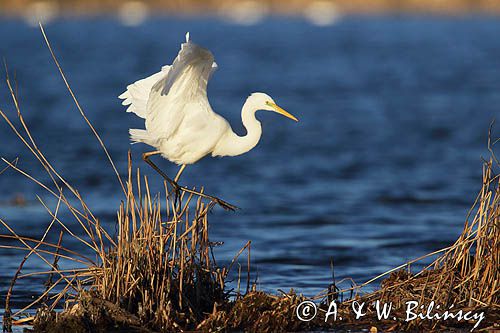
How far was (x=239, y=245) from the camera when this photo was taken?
11.3 m

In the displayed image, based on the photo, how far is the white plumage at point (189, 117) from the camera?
7.34m

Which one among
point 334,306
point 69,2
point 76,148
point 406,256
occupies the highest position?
point 69,2

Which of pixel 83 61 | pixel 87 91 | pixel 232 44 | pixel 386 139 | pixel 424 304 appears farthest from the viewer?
pixel 232 44

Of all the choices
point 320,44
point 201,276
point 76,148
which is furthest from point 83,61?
point 201,276

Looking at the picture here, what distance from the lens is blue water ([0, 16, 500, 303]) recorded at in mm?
11578

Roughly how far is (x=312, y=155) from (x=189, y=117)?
11.9 meters

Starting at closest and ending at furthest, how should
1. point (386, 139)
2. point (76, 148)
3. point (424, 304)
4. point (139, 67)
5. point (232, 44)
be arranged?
1. point (424, 304)
2. point (76, 148)
3. point (386, 139)
4. point (139, 67)
5. point (232, 44)

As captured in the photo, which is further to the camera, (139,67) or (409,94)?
(139,67)

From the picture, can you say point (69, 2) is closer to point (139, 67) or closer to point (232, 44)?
point (232, 44)

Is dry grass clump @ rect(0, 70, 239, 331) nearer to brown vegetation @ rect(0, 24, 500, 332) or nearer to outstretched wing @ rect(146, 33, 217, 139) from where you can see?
brown vegetation @ rect(0, 24, 500, 332)

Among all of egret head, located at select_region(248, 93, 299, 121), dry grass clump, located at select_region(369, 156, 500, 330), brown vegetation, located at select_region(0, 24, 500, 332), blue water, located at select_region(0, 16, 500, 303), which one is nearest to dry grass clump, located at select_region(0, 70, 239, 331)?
brown vegetation, located at select_region(0, 24, 500, 332)

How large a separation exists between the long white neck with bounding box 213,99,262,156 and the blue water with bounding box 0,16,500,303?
63.5 inches

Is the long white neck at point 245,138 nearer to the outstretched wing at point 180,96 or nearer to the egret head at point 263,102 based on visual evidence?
the egret head at point 263,102

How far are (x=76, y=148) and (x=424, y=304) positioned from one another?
13904 millimetres
